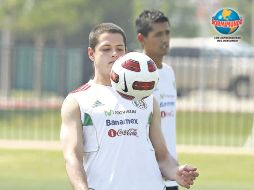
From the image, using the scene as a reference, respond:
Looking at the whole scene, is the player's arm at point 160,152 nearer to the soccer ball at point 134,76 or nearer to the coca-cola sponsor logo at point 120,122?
the coca-cola sponsor logo at point 120,122

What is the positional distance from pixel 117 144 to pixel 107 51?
606mm

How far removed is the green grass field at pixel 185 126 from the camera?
24000 mm

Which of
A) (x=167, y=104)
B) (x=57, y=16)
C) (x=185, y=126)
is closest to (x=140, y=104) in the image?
(x=167, y=104)

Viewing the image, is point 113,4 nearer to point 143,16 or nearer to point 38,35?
point 38,35

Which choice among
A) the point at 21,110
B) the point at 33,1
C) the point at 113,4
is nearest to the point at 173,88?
the point at 21,110

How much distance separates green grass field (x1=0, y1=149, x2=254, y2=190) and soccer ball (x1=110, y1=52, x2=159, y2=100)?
8.80m

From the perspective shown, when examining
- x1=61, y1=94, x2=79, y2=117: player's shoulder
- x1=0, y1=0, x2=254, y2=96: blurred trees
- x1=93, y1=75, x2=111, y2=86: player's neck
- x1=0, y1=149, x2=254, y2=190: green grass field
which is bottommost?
x1=0, y1=149, x2=254, y2=190: green grass field

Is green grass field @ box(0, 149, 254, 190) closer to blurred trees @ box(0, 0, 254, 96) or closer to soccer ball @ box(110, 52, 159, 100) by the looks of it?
soccer ball @ box(110, 52, 159, 100)

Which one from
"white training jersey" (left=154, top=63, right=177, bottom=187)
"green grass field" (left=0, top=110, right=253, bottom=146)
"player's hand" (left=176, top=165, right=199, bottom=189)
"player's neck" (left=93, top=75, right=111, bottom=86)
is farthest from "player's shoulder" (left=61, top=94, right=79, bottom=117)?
"green grass field" (left=0, top=110, right=253, bottom=146)

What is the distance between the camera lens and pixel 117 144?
5.95 metres

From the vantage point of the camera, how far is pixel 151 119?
6.16m

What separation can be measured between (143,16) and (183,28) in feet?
146

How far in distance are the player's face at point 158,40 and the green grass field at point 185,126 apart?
13.8m

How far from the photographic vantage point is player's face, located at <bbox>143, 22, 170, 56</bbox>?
9311 mm
